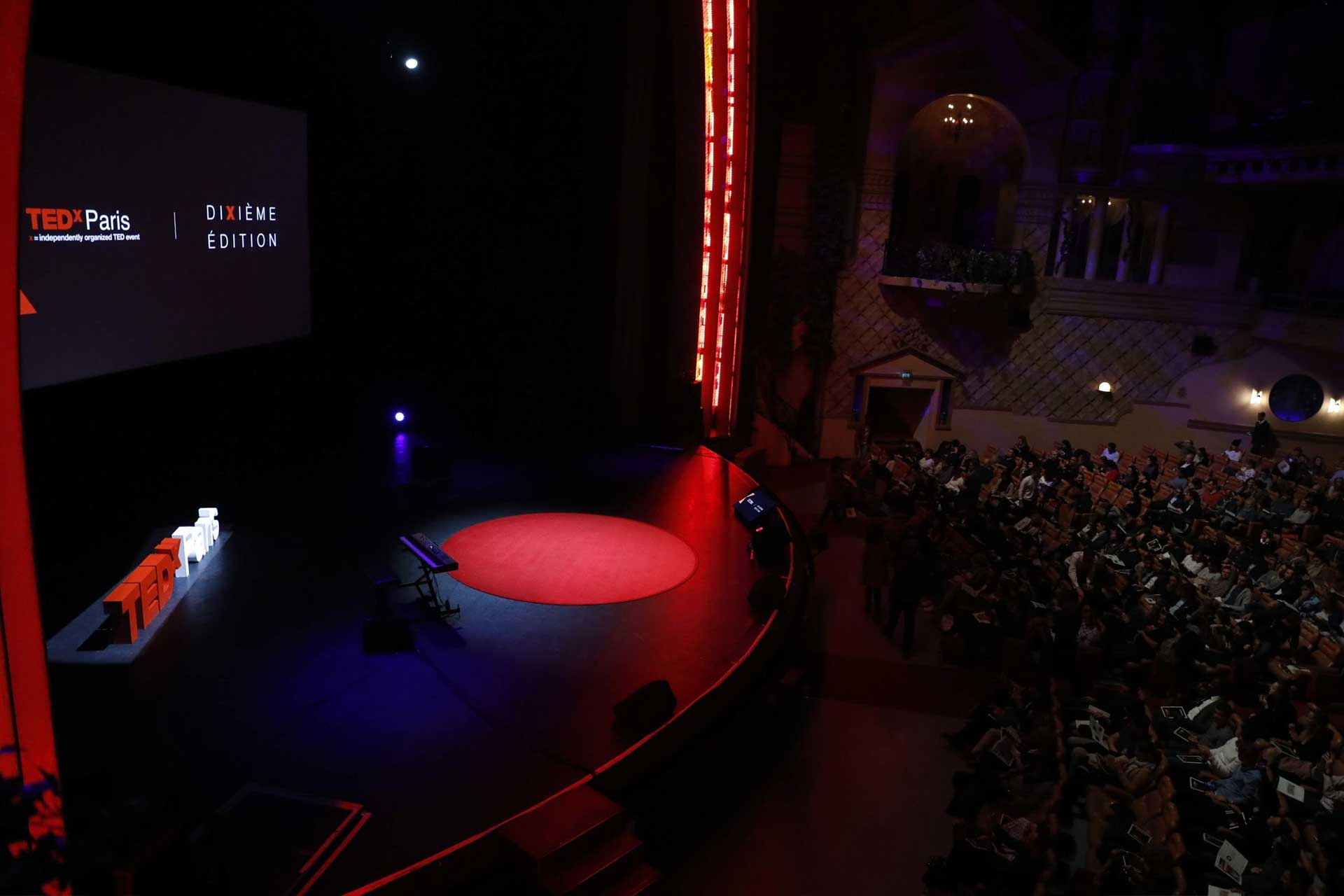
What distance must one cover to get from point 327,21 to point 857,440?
515 inches

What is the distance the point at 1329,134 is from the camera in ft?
56.9

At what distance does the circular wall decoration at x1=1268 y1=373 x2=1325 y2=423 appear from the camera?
19.4 m

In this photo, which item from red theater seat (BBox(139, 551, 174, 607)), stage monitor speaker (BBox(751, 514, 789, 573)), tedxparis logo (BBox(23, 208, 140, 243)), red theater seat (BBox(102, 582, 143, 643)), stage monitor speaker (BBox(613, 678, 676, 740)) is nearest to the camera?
stage monitor speaker (BBox(613, 678, 676, 740))

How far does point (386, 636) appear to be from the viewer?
7.75m

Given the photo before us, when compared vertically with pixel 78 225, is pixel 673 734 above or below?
below

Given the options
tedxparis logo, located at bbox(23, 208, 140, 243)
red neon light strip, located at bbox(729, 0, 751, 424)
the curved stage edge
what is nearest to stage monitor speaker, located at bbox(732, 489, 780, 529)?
the curved stage edge

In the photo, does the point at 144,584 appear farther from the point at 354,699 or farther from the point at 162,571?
the point at 354,699

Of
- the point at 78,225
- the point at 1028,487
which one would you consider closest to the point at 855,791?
the point at 78,225

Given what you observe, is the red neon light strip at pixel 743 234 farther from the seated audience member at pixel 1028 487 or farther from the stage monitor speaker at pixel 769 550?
the stage monitor speaker at pixel 769 550

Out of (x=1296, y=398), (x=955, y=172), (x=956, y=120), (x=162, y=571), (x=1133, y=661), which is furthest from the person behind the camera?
(x=955, y=172)

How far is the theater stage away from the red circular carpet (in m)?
0.11

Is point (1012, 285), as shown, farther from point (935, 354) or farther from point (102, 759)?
point (102, 759)

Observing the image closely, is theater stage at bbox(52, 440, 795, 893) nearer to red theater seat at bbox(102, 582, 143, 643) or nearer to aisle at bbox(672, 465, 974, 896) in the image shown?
red theater seat at bbox(102, 582, 143, 643)

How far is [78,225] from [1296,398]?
2197 centimetres
